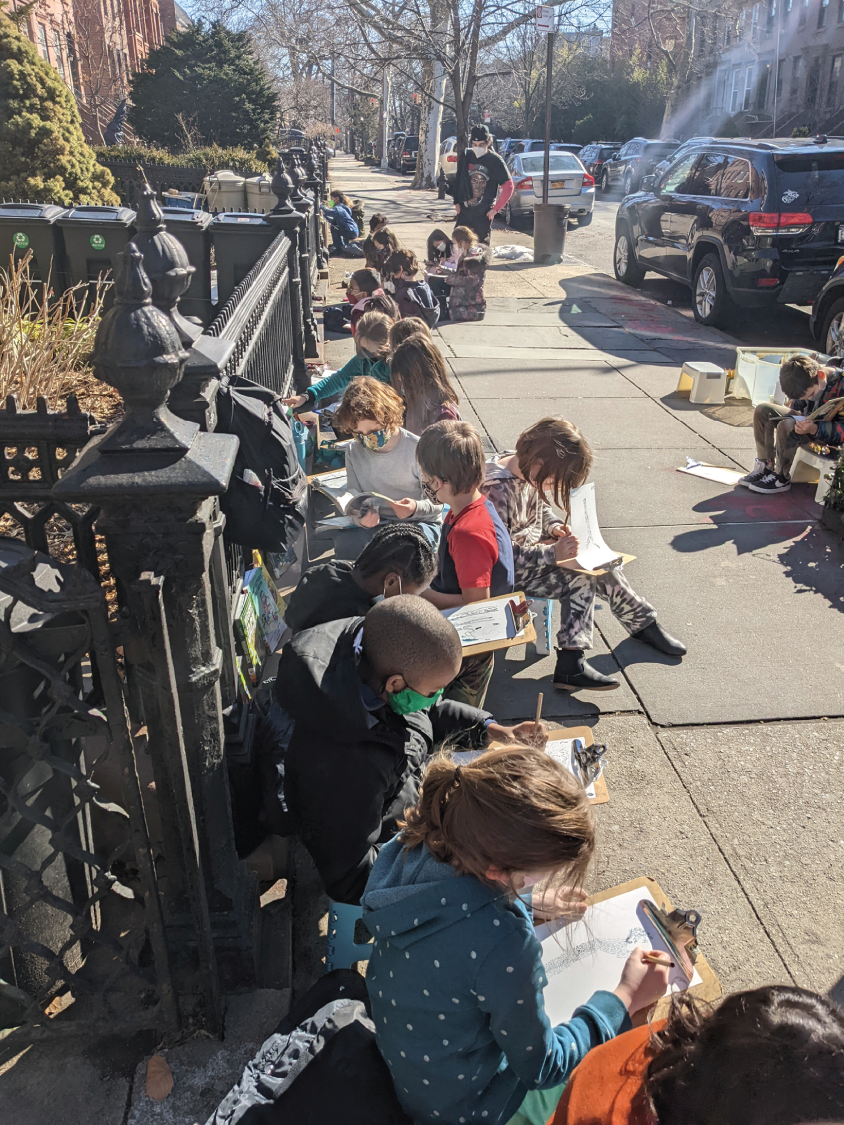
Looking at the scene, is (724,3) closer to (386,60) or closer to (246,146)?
(386,60)

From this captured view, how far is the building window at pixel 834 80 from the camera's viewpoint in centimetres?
4153

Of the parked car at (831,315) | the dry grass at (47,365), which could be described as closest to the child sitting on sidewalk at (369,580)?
the dry grass at (47,365)

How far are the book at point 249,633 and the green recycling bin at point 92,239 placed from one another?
246 inches

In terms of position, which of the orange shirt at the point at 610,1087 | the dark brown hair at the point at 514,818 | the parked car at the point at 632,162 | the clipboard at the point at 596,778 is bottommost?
the clipboard at the point at 596,778

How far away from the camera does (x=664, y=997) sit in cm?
237

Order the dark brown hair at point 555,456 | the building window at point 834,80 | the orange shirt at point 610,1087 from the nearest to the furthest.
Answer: the orange shirt at point 610,1087
the dark brown hair at point 555,456
the building window at point 834,80

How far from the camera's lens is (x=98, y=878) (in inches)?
90.2

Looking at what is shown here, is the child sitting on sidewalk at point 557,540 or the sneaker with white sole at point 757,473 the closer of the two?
the child sitting on sidewalk at point 557,540

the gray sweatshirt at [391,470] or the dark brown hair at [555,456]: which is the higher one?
the dark brown hair at [555,456]

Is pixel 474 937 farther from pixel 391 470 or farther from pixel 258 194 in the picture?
pixel 258 194

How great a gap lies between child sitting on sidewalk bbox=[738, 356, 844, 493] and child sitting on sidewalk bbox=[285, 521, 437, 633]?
4.26 m

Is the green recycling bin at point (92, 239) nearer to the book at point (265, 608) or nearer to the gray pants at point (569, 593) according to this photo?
the book at point (265, 608)

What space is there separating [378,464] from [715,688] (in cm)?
200

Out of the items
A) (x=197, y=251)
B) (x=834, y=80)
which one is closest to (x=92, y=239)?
(x=197, y=251)
